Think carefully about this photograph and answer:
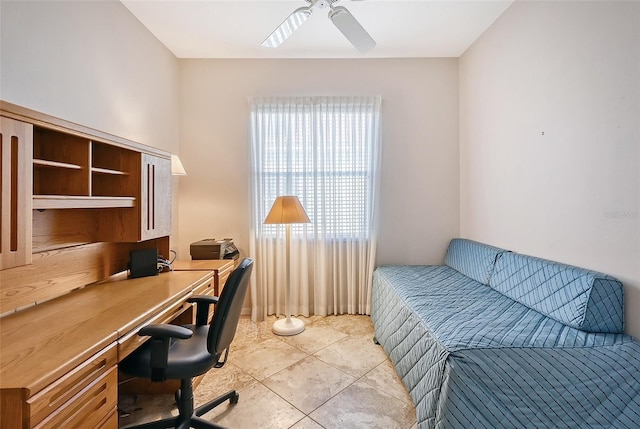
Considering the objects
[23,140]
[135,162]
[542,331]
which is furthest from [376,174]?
[23,140]

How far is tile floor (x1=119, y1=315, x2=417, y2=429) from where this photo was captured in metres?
1.57

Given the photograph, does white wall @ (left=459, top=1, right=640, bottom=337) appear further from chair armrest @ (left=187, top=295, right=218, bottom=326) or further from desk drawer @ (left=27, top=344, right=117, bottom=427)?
desk drawer @ (left=27, top=344, right=117, bottom=427)

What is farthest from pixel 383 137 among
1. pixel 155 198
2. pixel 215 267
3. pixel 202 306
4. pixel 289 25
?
pixel 202 306

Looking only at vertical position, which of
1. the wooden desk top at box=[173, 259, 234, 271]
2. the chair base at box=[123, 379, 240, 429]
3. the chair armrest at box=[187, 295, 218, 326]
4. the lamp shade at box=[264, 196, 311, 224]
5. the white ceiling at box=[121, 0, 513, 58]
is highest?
the white ceiling at box=[121, 0, 513, 58]

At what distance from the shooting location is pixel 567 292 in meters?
1.53

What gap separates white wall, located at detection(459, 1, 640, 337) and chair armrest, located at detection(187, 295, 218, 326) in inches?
89.9

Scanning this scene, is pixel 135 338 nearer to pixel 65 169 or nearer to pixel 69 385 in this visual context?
pixel 69 385

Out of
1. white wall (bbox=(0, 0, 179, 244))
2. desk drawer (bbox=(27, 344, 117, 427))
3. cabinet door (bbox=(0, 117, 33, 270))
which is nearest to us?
desk drawer (bbox=(27, 344, 117, 427))

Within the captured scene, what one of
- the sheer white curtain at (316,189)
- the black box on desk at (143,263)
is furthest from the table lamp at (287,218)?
the black box on desk at (143,263)

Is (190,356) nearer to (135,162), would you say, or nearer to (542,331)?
(135,162)

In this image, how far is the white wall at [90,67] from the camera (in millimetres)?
1361

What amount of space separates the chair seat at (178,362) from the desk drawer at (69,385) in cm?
22

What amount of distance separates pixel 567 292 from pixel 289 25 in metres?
2.39

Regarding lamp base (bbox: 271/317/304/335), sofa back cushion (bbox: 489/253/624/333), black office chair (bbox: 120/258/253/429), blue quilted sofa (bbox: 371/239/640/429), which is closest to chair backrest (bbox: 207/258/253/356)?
black office chair (bbox: 120/258/253/429)
